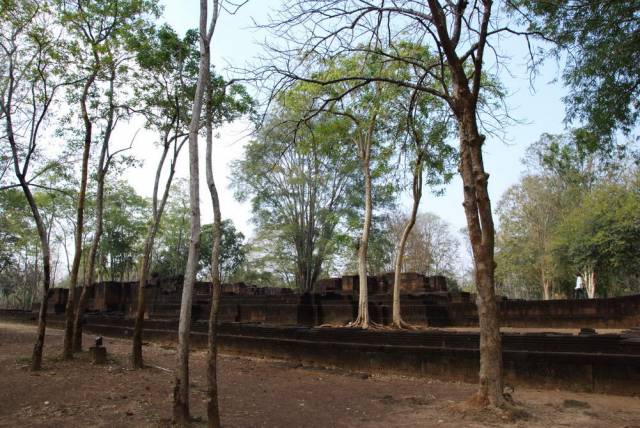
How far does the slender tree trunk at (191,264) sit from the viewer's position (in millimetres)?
5293

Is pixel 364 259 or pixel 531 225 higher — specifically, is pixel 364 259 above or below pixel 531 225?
below

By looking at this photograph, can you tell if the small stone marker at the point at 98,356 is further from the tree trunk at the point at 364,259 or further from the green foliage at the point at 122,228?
the green foliage at the point at 122,228

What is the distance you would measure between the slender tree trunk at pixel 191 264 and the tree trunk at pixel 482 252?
345cm

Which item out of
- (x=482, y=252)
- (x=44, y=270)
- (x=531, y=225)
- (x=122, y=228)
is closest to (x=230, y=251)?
(x=122, y=228)

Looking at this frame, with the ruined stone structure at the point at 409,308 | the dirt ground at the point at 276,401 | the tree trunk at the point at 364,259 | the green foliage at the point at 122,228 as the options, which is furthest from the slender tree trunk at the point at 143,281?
the green foliage at the point at 122,228

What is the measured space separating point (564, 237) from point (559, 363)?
71.4 ft

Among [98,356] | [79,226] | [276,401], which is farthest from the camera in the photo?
[79,226]

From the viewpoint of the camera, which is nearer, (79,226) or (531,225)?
(79,226)

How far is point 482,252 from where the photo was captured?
20.0 ft

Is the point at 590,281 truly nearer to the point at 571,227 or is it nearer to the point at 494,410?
the point at 571,227

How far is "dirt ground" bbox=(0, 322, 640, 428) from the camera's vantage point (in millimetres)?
5633

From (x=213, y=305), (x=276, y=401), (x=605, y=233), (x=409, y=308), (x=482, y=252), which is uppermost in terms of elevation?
(x=605, y=233)

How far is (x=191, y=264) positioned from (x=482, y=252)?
3611 millimetres

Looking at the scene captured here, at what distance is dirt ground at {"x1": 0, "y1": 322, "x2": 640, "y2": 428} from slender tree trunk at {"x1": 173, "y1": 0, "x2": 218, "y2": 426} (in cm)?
33
